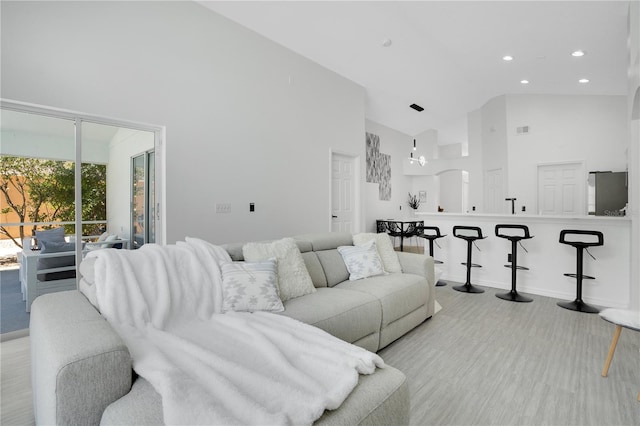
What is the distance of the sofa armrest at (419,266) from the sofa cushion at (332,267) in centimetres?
68

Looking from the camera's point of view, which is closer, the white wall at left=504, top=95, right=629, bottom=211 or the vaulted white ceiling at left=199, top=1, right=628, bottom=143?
the vaulted white ceiling at left=199, top=1, right=628, bottom=143

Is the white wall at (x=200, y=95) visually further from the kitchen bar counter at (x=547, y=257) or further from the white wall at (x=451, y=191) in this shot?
the white wall at (x=451, y=191)

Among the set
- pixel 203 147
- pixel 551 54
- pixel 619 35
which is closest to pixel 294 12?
pixel 203 147

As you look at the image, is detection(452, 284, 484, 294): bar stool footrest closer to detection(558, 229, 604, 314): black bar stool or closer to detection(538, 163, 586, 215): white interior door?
detection(558, 229, 604, 314): black bar stool

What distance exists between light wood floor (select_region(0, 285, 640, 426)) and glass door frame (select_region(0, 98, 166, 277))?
132cm

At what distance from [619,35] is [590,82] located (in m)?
1.79

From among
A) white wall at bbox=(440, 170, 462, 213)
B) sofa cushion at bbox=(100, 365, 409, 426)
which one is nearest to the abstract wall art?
white wall at bbox=(440, 170, 462, 213)

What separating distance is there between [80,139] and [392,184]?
7340mm

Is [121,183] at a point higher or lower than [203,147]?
lower

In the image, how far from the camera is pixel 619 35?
162 inches

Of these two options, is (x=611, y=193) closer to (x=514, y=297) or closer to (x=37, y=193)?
(x=514, y=297)

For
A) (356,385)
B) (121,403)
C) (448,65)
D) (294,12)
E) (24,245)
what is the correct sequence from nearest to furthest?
(121,403) < (356,385) < (24,245) < (294,12) < (448,65)

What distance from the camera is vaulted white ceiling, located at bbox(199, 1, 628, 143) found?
159 inches

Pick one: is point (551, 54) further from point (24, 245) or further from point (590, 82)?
point (24, 245)
